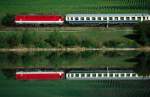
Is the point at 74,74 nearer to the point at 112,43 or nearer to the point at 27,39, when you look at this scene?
the point at 112,43

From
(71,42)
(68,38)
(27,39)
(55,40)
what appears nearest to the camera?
(71,42)

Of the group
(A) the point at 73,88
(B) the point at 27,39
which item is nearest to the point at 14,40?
(B) the point at 27,39

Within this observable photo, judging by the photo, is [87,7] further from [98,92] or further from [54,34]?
[98,92]

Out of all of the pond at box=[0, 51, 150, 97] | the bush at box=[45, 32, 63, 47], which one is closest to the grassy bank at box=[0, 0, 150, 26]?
the bush at box=[45, 32, 63, 47]

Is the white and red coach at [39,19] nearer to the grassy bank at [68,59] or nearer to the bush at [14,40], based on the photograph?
the bush at [14,40]

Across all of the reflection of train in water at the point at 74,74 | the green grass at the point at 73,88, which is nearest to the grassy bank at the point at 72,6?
the reflection of train in water at the point at 74,74

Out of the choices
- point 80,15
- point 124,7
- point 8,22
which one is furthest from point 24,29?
point 124,7
